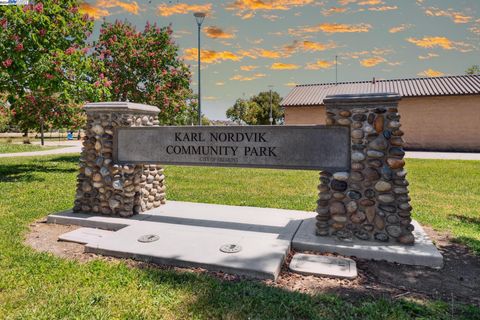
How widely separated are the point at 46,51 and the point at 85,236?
7.68 meters

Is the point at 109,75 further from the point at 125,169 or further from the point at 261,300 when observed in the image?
the point at 261,300

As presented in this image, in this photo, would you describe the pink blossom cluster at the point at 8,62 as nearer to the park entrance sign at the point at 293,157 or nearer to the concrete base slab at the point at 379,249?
the park entrance sign at the point at 293,157

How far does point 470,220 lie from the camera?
622cm

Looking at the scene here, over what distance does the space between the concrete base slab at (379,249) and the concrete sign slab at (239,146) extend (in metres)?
1.01

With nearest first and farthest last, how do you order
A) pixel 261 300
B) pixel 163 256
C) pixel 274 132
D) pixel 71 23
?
1. pixel 261 300
2. pixel 163 256
3. pixel 274 132
4. pixel 71 23

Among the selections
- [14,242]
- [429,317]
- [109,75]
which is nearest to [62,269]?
[14,242]

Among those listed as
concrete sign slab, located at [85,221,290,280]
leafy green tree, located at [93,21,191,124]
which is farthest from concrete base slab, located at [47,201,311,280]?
leafy green tree, located at [93,21,191,124]

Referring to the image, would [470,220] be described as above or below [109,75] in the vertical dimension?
below

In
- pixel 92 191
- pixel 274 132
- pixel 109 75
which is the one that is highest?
pixel 109 75

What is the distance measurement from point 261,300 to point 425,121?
88.9ft

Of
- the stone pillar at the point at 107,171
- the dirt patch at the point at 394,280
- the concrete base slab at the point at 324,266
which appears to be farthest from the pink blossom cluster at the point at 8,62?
the concrete base slab at the point at 324,266

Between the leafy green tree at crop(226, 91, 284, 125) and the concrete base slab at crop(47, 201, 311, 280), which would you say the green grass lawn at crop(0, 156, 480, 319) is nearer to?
the concrete base slab at crop(47, 201, 311, 280)

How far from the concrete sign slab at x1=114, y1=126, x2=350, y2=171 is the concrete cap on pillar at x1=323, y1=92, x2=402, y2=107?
0.36 meters

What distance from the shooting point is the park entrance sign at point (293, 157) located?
429cm
